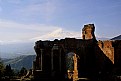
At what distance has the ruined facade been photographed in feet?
128

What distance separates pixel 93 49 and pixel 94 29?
491 centimetres

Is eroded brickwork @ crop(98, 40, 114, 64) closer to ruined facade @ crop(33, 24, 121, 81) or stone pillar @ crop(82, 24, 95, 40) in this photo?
ruined facade @ crop(33, 24, 121, 81)

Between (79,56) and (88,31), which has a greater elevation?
(88,31)

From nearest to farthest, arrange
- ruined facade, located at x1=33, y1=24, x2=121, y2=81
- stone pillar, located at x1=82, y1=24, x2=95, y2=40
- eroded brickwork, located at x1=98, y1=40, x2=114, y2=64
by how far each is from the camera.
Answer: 1. ruined facade, located at x1=33, y1=24, x2=121, y2=81
2. eroded brickwork, located at x1=98, y1=40, x2=114, y2=64
3. stone pillar, located at x1=82, y1=24, x2=95, y2=40

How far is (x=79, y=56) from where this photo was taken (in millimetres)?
41688

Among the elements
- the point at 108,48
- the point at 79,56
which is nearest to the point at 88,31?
the point at 79,56

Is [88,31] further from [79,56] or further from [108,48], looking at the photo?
[108,48]

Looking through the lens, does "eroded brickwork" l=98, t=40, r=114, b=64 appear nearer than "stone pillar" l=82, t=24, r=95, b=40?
Yes

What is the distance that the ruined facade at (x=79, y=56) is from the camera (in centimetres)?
3903

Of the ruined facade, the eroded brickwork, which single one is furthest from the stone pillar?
the eroded brickwork

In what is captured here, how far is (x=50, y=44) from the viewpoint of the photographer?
40844mm

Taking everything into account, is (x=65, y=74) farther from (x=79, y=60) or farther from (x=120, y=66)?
(x=120, y=66)

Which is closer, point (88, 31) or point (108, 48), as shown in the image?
point (108, 48)

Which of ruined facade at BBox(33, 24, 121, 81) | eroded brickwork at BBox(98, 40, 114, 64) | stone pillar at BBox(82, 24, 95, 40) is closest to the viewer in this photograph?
ruined facade at BBox(33, 24, 121, 81)
